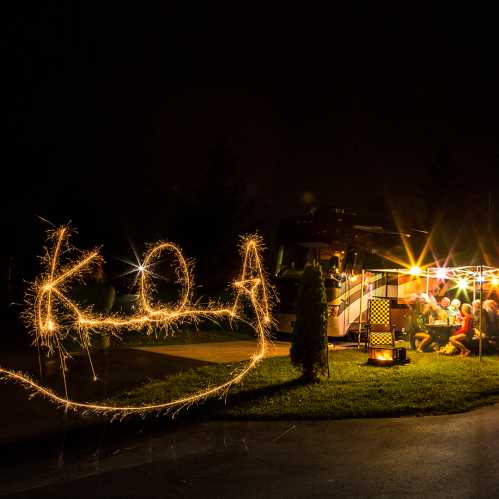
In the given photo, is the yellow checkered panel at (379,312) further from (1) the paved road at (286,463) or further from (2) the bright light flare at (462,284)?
(2) the bright light flare at (462,284)

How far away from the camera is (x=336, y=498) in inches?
199

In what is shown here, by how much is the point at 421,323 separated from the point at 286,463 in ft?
36.2

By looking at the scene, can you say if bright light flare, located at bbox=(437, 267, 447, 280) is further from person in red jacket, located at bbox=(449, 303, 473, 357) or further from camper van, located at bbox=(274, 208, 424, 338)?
person in red jacket, located at bbox=(449, 303, 473, 357)

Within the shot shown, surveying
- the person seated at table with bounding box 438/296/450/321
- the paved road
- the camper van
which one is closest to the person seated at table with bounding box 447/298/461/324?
the person seated at table with bounding box 438/296/450/321

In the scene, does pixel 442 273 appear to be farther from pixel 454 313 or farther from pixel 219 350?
pixel 219 350

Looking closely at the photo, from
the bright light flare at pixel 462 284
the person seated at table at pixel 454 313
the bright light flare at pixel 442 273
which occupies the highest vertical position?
the bright light flare at pixel 442 273

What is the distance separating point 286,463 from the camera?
242 inches

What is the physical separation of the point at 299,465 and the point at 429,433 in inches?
84.7

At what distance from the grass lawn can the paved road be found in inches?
18.0

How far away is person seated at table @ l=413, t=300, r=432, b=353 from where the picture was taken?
15.6 meters

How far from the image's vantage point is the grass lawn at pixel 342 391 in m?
8.38

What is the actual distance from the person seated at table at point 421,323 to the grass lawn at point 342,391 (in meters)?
2.80

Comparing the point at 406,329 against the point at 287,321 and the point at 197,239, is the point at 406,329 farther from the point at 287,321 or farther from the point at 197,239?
the point at 197,239

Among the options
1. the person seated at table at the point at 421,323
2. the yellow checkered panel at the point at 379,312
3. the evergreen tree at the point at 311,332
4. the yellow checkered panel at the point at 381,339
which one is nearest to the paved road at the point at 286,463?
the evergreen tree at the point at 311,332
